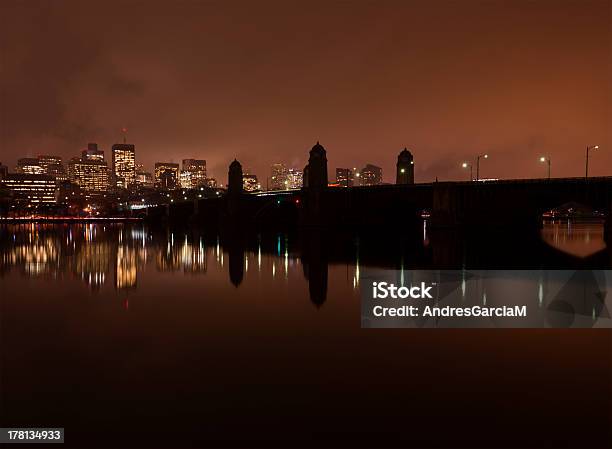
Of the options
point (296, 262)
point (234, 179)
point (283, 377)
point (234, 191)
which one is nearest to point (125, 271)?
point (296, 262)

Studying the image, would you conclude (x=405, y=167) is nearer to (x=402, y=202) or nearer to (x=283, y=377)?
(x=402, y=202)

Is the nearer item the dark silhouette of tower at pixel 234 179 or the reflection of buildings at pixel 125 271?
the reflection of buildings at pixel 125 271

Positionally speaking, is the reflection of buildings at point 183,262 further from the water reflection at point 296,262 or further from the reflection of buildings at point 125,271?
the reflection of buildings at point 125,271

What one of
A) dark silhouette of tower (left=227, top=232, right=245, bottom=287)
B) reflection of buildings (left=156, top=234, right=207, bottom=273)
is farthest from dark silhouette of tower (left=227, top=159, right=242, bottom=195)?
reflection of buildings (left=156, top=234, right=207, bottom=273)

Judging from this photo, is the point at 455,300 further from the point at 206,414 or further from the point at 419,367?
the point at 206,414

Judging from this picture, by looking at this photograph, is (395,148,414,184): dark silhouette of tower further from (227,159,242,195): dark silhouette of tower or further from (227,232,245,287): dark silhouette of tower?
(227,232,245,287): dark silhouette of tower

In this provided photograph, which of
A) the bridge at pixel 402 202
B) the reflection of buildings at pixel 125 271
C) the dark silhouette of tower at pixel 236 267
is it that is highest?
the bridge at pixel 402 202

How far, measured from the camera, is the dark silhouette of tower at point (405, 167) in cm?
14105

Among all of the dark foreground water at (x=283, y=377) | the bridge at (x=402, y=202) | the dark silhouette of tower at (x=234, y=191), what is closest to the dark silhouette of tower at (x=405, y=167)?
the bridge at (x=402, y=202)

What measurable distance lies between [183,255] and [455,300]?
112 feet

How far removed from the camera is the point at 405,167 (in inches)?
5605

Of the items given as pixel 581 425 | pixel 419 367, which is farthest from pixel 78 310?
pixel 581 425

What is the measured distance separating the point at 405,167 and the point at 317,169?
1688 inches

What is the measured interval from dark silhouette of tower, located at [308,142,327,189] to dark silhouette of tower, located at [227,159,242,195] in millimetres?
38821
